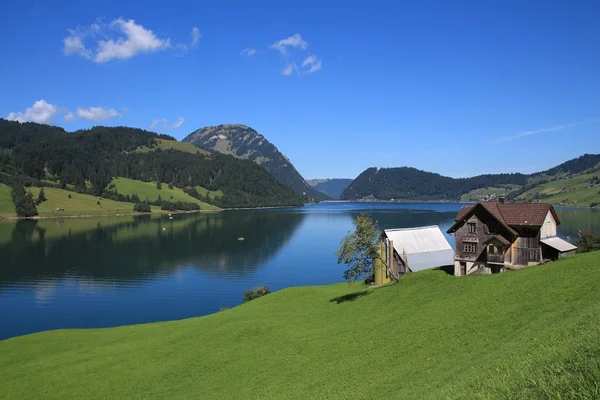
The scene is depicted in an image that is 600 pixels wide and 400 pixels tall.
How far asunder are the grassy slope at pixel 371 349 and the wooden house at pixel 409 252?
12.0 m

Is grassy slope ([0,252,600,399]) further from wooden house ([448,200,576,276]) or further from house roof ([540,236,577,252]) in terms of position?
house roof ([540,236,577,252])

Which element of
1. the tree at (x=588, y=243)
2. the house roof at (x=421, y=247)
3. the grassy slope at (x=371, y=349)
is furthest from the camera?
the tree at (x=588, y=243)

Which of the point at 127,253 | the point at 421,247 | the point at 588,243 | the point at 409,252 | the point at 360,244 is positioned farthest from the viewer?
the point at 127,253

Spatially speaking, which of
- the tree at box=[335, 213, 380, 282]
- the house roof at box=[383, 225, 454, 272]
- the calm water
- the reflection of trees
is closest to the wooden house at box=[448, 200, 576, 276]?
the tree at box=[335, 213, 380, 282]

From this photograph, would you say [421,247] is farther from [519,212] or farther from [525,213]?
[525,213]

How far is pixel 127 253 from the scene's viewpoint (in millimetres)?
134750

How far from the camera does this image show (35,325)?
209 feet

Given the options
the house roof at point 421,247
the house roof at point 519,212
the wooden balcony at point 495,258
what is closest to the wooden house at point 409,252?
the house roof at point 421,247

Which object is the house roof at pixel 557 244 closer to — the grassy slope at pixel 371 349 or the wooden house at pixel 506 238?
the wooden house at pixel 506 238

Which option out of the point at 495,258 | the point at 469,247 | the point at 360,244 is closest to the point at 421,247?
the point at 469,247

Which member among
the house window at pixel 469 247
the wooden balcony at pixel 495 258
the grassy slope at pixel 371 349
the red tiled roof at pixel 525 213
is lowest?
the grassy slope at pixel 371 349

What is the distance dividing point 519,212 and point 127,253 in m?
121

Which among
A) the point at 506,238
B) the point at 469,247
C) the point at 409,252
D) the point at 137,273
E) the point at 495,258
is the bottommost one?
the point at 137,273

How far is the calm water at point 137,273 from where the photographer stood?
70.6 m
